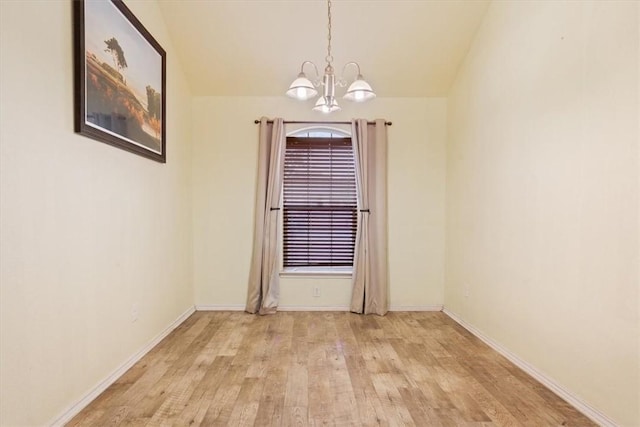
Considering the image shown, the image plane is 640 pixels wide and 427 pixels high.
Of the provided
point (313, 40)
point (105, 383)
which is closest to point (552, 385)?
point (105, 383)

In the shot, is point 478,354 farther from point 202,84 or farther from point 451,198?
point 202,84

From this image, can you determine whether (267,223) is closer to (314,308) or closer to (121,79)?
(314,308)

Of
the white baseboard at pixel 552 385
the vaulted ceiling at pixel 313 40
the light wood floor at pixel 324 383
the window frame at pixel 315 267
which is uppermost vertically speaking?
the vaulted ceiling at pixel 313 40

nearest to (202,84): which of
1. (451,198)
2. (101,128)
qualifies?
(101,128)

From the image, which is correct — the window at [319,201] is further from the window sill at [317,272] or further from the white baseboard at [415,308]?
the white baseboard at [415,308]

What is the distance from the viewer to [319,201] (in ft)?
13.3

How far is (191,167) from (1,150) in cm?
244

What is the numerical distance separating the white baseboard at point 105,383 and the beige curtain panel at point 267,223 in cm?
94

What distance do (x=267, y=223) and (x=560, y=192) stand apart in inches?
106

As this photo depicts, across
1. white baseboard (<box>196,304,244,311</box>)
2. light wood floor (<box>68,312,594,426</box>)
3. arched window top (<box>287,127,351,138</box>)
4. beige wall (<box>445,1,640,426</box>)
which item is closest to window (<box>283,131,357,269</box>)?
arched window top (<box>287,127,351,138</box>)

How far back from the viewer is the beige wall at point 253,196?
3.88 meters

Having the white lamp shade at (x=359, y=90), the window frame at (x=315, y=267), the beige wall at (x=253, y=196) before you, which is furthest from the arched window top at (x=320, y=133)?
the white lamp shade at (x=359, y=90)

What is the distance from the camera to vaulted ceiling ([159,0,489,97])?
2.98m

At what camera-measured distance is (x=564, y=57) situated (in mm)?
2094
